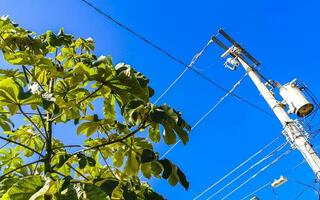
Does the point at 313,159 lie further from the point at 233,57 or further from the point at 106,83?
the point at 106,83

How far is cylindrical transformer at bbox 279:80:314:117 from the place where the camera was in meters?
6.23

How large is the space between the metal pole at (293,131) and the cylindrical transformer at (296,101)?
5.8 inches

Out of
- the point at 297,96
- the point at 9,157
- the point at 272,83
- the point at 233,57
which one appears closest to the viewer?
the point at 9,157

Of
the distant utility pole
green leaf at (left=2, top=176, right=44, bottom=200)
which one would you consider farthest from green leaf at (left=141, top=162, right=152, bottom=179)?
the distant utility pole

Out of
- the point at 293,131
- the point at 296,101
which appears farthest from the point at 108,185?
the point at 296,101

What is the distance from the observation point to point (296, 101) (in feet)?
20.6

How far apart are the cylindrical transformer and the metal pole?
0.15 m

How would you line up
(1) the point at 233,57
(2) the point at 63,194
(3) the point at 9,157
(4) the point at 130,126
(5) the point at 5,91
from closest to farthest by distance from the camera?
(2) the point at 63,194, (5) the point at 5,91, (4) the point at 130,126, (3) the point at 9,157, (1) the point at 233,57

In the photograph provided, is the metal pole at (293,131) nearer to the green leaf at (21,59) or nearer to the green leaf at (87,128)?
the green leaf at (87,128)

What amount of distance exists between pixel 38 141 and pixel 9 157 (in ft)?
0.58

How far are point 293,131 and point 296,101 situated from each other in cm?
51

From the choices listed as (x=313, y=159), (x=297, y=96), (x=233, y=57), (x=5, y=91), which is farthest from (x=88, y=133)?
(x=233, y=57)

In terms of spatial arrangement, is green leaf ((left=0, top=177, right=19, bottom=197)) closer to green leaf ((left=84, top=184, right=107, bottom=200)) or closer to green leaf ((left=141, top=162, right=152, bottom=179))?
green leaf ((left=84, top=184, right=107, bottom=200))

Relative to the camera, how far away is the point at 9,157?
7.57 ft
